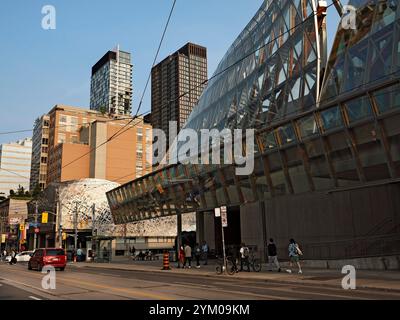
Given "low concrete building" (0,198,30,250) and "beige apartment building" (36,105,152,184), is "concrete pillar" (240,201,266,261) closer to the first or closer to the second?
"low concrete building" (0,198,30,250)

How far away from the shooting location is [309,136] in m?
24.6

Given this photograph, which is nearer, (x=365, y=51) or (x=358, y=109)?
(x=358, y=109)

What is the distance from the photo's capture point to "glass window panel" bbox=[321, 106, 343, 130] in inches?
888

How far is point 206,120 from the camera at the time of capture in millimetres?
43938

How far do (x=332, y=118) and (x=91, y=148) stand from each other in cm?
11508

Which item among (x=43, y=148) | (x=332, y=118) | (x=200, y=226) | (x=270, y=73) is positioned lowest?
(x=200, y=226)

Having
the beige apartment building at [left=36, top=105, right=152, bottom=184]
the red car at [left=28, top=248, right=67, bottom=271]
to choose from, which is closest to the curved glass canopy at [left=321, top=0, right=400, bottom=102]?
the red car at [left=28, top=248, right=67, bottom=271]

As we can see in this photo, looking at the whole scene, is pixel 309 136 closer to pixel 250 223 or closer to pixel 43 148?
pixel 250 223

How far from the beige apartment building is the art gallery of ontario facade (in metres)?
84.0

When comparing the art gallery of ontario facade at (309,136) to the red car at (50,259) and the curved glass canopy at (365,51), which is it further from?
the red car at (50,259)

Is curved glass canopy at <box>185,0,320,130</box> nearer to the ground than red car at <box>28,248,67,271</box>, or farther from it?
farther from it

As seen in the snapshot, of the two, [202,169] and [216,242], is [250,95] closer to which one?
[202,169]

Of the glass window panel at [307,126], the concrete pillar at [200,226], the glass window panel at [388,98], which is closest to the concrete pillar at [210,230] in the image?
the concrete pillar at [200,226]

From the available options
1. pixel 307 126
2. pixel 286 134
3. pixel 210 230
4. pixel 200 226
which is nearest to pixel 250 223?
pixel 200 226
